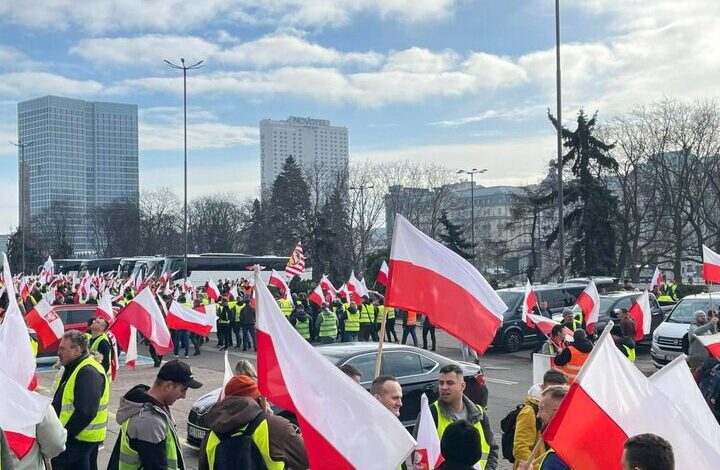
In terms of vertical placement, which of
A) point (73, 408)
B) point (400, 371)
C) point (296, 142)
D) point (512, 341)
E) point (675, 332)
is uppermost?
A: point (296, 142)

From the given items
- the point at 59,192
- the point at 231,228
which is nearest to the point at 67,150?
the point at 59,192

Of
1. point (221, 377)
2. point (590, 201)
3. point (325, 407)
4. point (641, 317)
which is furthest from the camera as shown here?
point (590, 201)

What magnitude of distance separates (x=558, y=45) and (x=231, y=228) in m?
64.2

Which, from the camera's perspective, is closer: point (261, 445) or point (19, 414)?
point (261, 445)

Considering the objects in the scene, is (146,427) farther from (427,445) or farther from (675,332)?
(675,332)

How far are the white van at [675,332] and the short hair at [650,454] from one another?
46.4ft

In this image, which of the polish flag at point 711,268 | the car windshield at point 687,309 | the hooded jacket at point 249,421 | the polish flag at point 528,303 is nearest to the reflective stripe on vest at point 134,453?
the hooded jacket at point 249,421

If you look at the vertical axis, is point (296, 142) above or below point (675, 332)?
above

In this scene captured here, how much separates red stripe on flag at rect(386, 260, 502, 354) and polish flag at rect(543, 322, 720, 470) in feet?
7.96

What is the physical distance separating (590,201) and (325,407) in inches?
1499

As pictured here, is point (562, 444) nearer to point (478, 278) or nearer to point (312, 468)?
point (312, 468)

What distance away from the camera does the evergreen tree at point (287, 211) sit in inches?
2677

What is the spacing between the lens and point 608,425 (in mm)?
4160

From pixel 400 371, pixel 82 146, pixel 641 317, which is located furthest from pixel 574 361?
pixel 82 146
